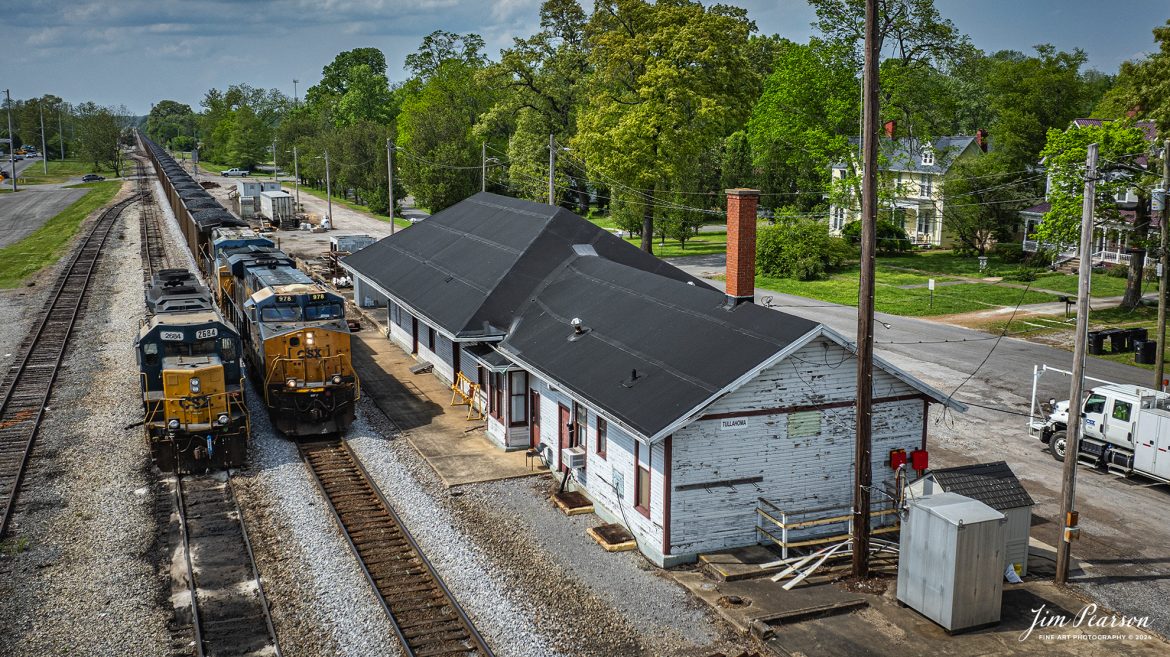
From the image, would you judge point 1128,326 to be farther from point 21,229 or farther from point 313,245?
point 21,229

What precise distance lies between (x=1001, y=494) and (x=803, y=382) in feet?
14.5

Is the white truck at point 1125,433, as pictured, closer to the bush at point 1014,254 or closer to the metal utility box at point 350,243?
the bush at point 1014,254

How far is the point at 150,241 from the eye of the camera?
72.4 metres

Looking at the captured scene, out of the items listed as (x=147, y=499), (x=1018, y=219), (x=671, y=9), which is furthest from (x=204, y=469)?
(x=1018, y=219)

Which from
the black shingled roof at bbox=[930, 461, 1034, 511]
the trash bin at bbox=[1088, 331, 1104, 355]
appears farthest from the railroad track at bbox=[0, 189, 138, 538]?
the trash bin at bbox=[1088, 331, 1104, 355]

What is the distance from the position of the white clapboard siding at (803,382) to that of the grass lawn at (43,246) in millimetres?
50085

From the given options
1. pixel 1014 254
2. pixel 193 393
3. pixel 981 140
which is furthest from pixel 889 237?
pixel 193 393

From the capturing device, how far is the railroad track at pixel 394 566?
54.4ft

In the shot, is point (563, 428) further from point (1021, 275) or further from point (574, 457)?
point (1021, 275)

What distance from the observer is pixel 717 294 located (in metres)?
24.1

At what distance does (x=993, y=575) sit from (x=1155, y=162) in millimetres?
31401

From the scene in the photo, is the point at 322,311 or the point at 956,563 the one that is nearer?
the point at 956,563

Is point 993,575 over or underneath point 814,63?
underneath

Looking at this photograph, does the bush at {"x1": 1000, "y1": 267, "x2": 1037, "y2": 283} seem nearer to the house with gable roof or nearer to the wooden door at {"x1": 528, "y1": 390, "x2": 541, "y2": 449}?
the house with gable roof
